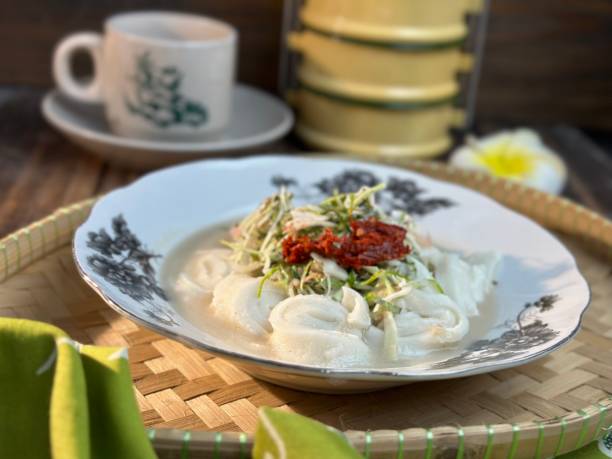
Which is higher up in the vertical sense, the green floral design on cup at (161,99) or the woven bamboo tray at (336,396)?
the green floral design on cup at (161,99)

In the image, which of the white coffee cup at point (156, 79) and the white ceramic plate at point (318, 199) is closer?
the white ceramic plate at point (318, 199)

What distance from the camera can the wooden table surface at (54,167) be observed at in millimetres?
1588

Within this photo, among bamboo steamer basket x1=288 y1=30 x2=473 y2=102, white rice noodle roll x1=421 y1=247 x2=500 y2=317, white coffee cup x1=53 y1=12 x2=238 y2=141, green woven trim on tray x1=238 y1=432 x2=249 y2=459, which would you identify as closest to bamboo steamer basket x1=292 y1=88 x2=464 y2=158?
bamboo steamer basket x1=288 y1=30 x2=473 y2=102

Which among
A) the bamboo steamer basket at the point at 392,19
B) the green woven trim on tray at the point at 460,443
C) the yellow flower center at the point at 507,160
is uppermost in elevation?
the bamboo steamer basket at the point at 392,19

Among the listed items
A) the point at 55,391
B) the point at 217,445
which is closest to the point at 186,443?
the point at 217,445

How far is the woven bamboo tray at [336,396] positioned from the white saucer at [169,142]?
441 mm

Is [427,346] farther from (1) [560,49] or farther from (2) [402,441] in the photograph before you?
(1) [560,49]

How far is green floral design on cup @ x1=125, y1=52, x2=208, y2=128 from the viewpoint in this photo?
166cm

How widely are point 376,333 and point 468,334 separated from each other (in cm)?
14

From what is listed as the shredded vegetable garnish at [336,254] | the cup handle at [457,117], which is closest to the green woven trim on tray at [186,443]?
the shredded vegetable garnish at [336,254]

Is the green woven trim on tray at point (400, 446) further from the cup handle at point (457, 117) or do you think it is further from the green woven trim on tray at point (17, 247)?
the cup handle at point (457, 117)

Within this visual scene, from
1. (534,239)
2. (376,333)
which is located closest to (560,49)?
(534,239)

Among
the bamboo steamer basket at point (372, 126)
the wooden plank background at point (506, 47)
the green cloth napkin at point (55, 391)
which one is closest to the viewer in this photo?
the green cloth napkin at point (55, 391)

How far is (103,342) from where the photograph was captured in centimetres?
104
